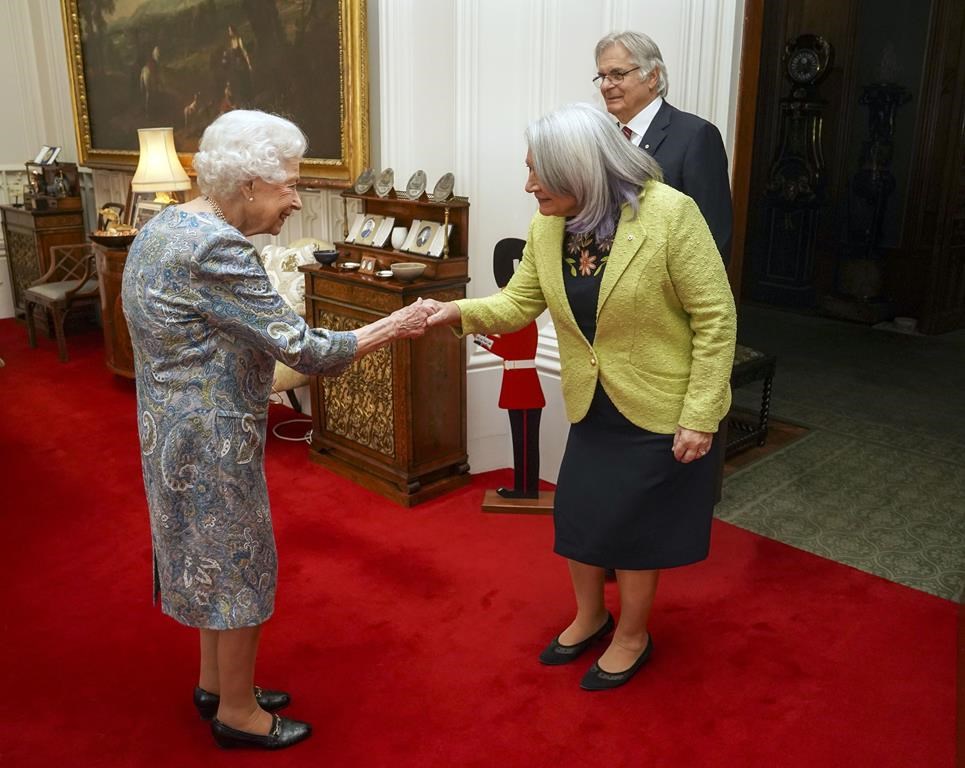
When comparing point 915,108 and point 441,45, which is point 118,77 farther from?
point 915,108

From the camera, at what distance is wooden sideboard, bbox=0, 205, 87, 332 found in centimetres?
747

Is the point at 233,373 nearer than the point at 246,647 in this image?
Yes

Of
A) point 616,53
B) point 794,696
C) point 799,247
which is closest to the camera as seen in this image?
point 794,696

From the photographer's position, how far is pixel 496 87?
4207 millimetres

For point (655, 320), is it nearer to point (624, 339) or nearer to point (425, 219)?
point (624, 339)

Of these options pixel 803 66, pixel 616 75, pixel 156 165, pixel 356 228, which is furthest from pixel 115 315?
pixel 803 66

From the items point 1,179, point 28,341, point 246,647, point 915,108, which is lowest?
point 28,341

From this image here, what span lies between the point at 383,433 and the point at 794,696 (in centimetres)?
218

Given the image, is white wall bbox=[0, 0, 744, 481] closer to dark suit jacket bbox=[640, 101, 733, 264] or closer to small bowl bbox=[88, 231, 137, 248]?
dark suit jacket bbox=[640, 101, 733, 264]

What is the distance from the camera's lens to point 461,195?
171 inches

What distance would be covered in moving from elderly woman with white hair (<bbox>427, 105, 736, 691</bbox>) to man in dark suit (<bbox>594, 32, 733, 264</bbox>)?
63 centimetres

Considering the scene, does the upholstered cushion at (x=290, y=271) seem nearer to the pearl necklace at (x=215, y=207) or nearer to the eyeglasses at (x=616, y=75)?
the eyeglasses at (x=616, y=75)

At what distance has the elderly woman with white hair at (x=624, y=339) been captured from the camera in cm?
239

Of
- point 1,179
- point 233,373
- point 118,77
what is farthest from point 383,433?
point 1,179
